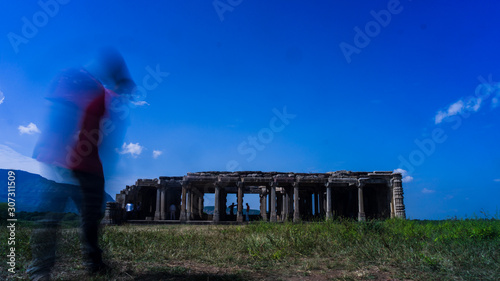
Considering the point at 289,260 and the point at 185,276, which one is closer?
the point at 185,276

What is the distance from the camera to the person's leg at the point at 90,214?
12.2ft

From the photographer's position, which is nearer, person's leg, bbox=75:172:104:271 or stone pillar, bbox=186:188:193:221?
person's leg, bbox=75:172:104:271

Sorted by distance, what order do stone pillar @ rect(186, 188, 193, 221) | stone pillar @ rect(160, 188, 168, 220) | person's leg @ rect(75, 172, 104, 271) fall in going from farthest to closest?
stone pillar @ rect(160, 188, 168, 220), stone pillar @ rect(186, 188, 193, 221), person's leg @ rect(75, 172, 104, 271)

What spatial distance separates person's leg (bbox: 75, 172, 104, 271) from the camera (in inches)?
146

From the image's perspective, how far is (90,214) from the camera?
3.74 metres

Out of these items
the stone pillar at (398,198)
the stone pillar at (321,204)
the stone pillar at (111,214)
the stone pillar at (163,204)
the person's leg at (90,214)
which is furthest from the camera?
the stone pillar at (321,204)

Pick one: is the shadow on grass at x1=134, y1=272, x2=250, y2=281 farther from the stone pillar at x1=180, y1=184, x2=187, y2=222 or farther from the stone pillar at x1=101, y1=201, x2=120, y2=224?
the stone pillar at x1=180, y1=184, x2=187, y2=222

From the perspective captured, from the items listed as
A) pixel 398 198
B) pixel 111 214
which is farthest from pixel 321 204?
pixel 111 214

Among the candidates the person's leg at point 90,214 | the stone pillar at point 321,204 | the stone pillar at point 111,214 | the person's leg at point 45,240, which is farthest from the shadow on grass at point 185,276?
the stone pillar at point 321,204

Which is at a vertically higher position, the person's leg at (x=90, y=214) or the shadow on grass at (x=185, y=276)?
the person's leg at (x=90, y=214)

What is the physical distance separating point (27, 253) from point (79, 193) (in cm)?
249

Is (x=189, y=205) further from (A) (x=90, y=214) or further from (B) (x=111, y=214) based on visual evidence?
(A) (x=90, y=214)

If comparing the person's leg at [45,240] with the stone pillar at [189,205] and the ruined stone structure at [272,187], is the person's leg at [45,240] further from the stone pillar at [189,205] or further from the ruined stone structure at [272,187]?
the stone pillar at [189,205]

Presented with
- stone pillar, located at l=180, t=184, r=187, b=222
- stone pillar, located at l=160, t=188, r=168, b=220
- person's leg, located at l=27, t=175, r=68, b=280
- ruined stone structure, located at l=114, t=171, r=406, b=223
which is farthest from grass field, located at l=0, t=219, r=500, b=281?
stone pillar, located at l=160, t=188, r=168, b=220
